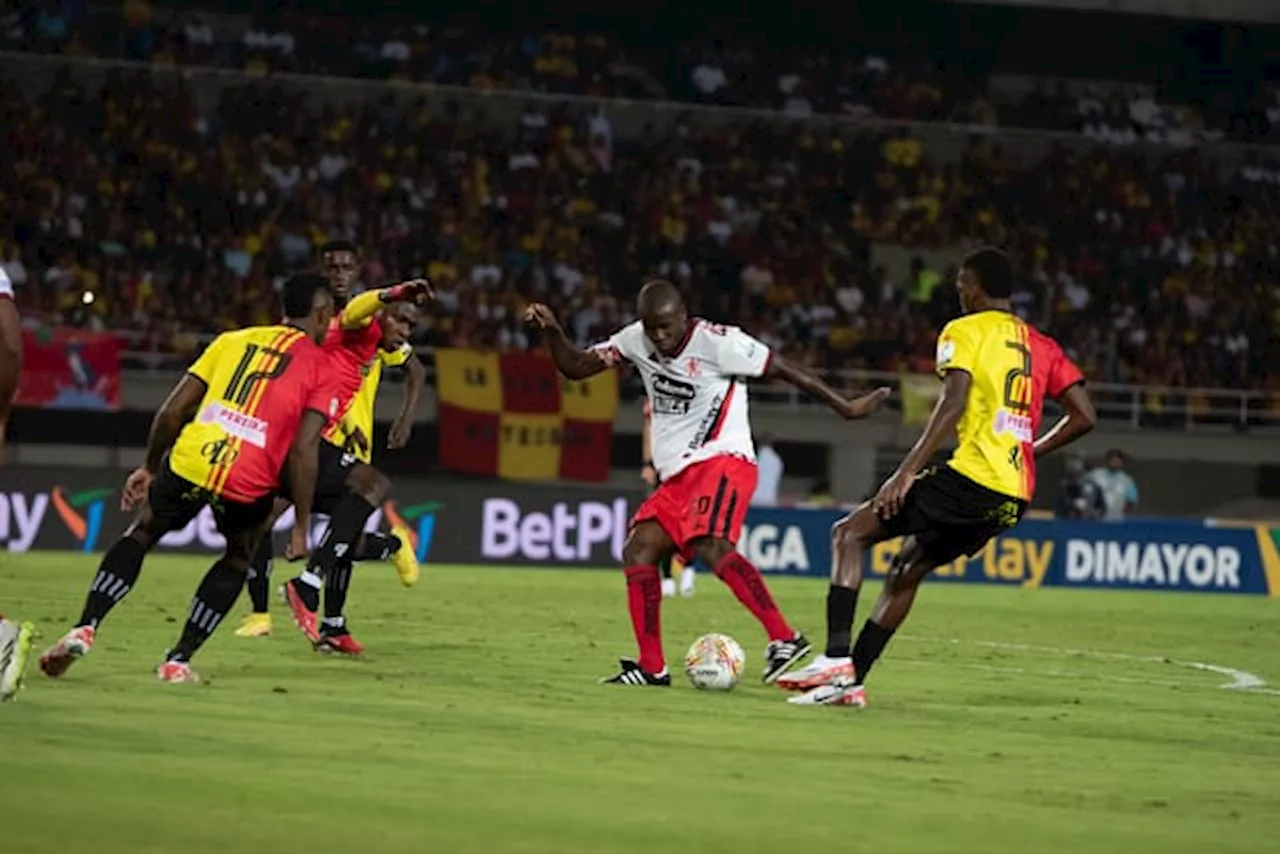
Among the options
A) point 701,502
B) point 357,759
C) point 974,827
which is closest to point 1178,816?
point 974,827

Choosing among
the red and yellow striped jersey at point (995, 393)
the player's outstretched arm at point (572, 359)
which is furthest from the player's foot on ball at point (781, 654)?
the player's outstretched arm at point (572, 359)

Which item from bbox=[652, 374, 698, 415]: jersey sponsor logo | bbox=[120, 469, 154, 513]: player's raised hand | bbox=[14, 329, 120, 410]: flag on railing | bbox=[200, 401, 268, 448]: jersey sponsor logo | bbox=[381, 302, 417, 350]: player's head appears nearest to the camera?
bbox=[120, 469, 154, 513]: player's raised hand

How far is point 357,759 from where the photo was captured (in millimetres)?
9078

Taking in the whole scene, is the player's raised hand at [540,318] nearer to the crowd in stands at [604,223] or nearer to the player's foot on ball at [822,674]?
the player's foot on ball at [822,674]

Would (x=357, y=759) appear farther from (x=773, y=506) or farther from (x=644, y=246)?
(x=644, y=246)

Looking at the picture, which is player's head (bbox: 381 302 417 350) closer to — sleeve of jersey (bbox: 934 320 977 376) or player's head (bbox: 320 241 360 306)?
player's head (bbox: 320 241 360 306)

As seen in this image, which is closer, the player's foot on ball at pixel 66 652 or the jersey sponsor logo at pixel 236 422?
the player's foot on ball at pixel 66 652

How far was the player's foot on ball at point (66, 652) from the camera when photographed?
1166 centimetres

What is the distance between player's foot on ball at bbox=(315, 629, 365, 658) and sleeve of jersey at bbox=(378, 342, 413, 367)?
1948mm

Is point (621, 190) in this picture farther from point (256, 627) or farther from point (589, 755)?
point (589, 755)

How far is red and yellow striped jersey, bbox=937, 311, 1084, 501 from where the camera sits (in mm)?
12453

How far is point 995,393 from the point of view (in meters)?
12.5

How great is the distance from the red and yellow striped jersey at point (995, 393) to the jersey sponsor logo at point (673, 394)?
171cm

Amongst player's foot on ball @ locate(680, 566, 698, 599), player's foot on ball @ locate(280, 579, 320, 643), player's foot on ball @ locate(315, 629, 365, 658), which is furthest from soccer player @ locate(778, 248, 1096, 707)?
player's foot on ball @ locate(680, 566, 698, 599)
